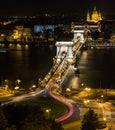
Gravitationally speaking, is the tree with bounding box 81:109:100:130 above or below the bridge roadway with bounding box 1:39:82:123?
above

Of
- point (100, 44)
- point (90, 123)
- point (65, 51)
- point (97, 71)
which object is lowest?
point (100, 44)

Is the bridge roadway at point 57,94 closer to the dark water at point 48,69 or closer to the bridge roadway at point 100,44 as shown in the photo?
the dark water at point 48,69

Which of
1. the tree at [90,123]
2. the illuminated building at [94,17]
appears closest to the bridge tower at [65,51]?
the tree at [90,123]

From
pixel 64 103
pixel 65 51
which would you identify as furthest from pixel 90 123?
pixel 65 51

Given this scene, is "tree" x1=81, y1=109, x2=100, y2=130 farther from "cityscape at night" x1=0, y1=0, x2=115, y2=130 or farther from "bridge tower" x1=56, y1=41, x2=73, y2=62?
"bridge tower" x1=56, y1=41, x2=73, y2=62

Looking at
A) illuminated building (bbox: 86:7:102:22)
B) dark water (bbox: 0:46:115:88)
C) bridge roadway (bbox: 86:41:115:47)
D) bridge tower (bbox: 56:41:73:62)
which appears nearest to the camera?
dark water (bbox: 0:46:115:88)

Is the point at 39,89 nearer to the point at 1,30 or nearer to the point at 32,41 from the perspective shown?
the point at 32,41

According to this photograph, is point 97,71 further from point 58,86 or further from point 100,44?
point 100,44

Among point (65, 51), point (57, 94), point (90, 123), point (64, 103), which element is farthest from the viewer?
point (65, 51)

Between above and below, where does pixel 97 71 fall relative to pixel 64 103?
below

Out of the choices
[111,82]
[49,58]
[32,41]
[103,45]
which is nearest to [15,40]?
[32,41]

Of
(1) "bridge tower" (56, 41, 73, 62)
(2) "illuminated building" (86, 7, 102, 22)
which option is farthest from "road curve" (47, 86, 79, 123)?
(2) "illuminated building" (86, 7, 102, 22)
